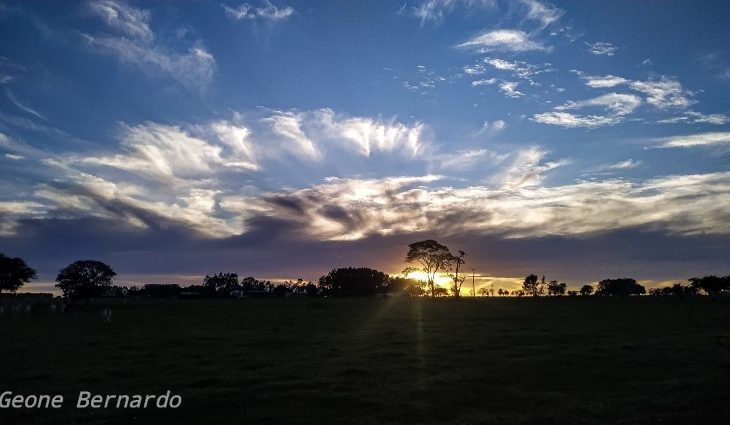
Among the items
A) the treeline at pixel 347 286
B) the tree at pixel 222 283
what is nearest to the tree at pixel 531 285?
the treeline at pixel 347 286

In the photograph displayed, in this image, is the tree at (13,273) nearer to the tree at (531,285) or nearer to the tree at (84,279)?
the tree at (84,279)

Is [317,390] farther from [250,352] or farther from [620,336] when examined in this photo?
[620,336]

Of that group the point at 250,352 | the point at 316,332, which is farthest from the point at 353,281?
the point at 250,352

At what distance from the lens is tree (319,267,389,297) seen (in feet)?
539

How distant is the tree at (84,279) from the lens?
8119 centimetres

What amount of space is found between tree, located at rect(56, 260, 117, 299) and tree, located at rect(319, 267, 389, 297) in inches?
3104

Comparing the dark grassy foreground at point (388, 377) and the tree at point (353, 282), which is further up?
the tree at point (353, 282)

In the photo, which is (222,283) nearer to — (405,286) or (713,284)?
(405,286)

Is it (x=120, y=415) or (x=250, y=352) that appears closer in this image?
(x=120, y=415)

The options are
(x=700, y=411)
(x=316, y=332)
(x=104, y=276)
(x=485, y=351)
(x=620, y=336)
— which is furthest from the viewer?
(x=104, y=276)

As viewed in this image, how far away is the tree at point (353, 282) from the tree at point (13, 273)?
262ft

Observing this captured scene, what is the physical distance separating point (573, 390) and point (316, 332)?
72.5ft

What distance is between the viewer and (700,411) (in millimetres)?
12922

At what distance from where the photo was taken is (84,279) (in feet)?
283
